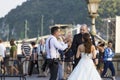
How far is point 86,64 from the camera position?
17062 mm

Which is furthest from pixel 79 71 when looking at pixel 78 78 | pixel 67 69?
pixel 67 69

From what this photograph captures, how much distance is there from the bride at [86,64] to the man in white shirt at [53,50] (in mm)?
1144

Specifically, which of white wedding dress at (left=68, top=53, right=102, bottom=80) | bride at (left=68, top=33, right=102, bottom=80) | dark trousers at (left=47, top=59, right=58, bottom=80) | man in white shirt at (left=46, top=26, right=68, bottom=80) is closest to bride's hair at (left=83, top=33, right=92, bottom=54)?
bride at (left=68, top=33, right=102, bottom=80)

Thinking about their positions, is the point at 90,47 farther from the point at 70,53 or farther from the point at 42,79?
the point at 42,79

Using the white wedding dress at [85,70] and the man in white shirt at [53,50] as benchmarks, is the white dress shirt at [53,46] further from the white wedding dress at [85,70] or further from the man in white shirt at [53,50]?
the white wedding dress at [85,70]

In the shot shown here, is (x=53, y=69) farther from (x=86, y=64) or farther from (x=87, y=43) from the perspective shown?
(x=87, y=43)

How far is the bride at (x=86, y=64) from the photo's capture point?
16.5m

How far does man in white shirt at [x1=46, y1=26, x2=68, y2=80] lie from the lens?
18125 millimetres

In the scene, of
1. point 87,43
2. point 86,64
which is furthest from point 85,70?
point 87,43

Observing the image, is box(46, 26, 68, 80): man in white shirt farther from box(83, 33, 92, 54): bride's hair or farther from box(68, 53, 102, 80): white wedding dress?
box(83, 33, 92, 54): bride's hair

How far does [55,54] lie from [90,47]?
86.2 inches

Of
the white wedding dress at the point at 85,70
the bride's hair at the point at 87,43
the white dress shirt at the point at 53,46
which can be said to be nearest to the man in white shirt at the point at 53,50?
the white dress shirt at the point at 53,46

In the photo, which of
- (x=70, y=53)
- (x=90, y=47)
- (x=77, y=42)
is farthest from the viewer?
(x=70, y=53)

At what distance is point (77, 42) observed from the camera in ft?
60.0
